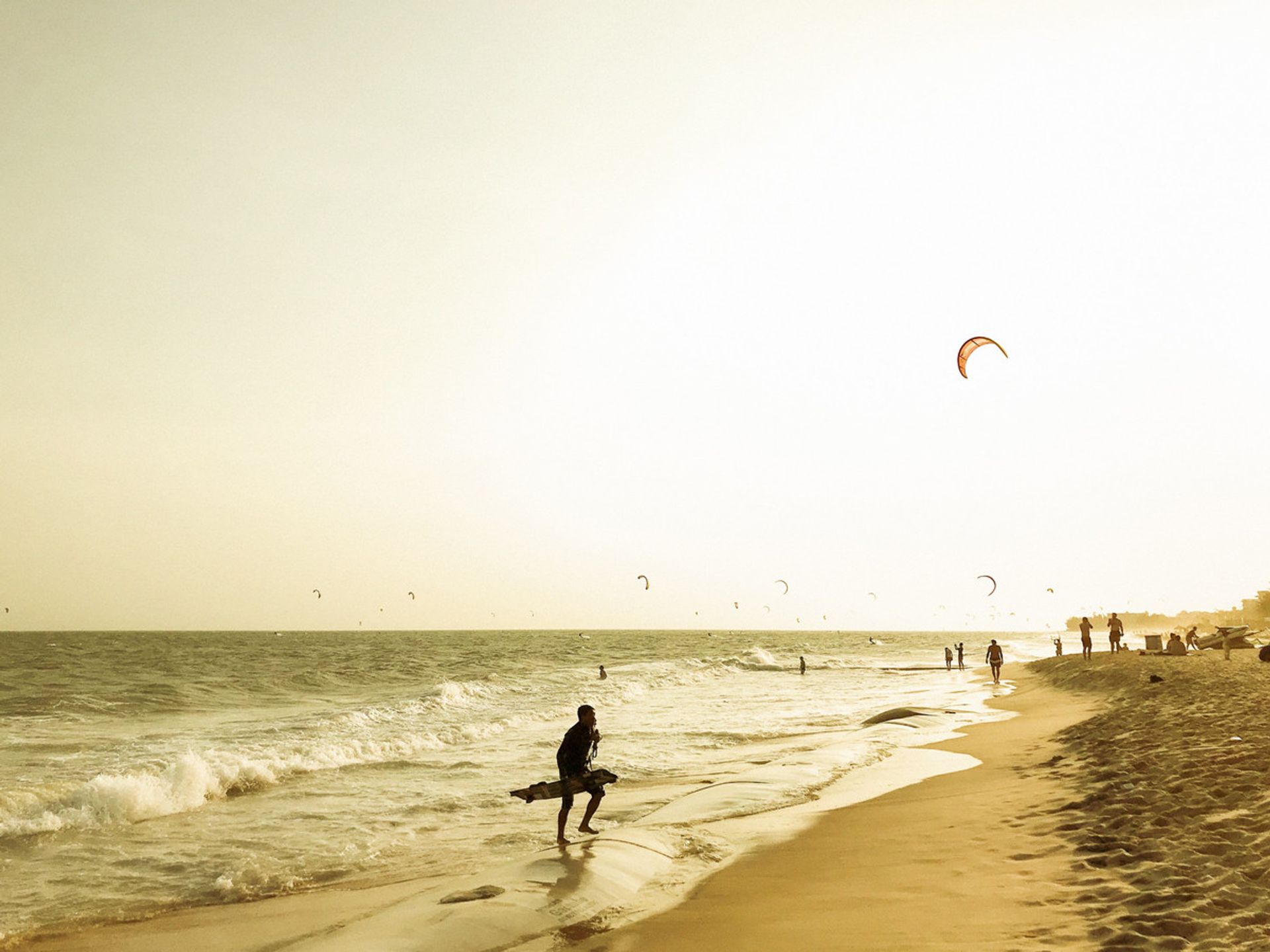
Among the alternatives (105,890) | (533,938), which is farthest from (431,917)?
(105,890)

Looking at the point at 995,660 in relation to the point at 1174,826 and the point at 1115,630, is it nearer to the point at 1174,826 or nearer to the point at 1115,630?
the point at 1115,630

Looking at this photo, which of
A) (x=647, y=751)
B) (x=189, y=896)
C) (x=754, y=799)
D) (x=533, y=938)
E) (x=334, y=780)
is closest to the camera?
(x=533, y=938)

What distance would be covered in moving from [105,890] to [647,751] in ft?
36.1

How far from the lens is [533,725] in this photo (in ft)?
77.9

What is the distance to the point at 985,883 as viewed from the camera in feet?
23.0

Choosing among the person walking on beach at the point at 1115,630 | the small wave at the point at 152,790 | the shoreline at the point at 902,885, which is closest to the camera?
the shoreline at the point at 902,885

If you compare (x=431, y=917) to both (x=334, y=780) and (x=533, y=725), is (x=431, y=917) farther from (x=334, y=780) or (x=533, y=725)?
(x=533, y=725)

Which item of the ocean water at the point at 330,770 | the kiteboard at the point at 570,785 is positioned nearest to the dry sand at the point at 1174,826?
the ocean water at the point at 330,770

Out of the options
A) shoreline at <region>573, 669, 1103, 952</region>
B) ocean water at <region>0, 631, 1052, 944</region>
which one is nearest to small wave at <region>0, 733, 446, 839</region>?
ocean water at <region>0, 631, 1052, 944</region>

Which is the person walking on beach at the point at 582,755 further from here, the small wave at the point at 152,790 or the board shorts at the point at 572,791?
the small wave at the point at 152,790

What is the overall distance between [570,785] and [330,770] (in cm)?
934

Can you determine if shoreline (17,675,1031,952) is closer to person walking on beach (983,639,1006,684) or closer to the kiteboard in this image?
the kiteboard

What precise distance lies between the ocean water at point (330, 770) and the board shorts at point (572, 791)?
1.02m

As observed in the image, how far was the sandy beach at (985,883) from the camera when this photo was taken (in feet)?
A: 18.8
